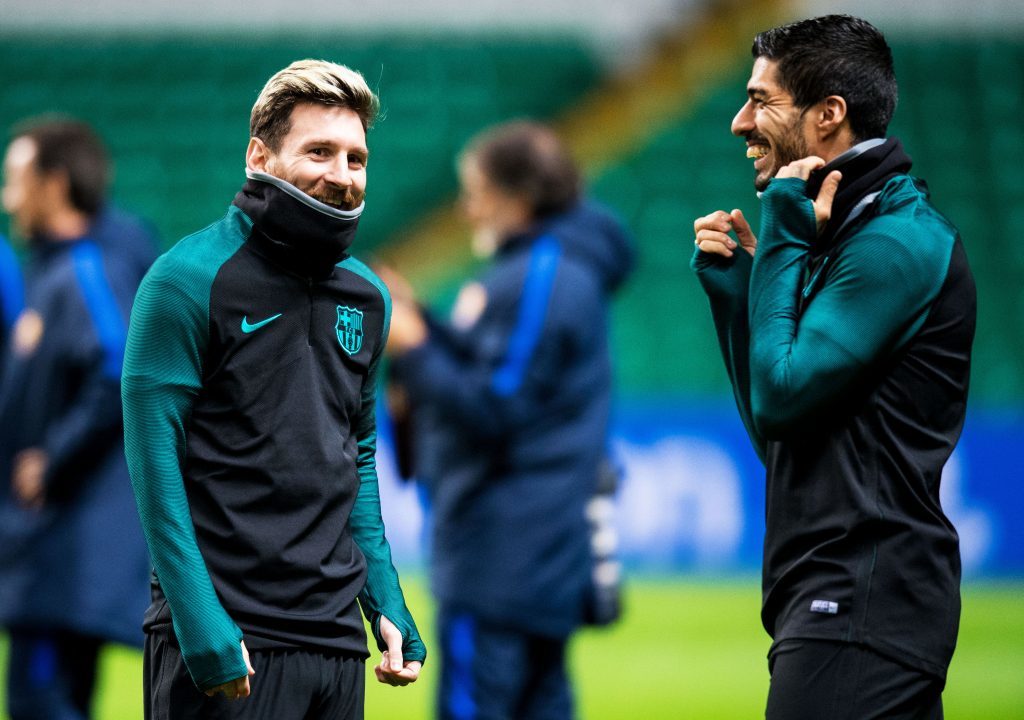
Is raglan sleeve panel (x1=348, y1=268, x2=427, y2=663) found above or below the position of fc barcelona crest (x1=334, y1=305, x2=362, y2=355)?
below

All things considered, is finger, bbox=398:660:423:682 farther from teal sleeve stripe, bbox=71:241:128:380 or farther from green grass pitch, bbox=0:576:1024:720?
green grass pitch, bbox=0:576:1024:720

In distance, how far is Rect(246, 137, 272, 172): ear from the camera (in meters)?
2.70

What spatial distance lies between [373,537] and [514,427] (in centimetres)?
201

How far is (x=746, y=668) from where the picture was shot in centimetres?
752

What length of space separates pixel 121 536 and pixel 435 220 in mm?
9952

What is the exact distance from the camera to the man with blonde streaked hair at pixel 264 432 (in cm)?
251

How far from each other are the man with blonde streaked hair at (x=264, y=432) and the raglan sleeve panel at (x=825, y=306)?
0.75m

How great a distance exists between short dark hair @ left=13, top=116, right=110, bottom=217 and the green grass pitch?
1.79 meters

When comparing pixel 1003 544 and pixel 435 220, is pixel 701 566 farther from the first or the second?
pixel 435 220

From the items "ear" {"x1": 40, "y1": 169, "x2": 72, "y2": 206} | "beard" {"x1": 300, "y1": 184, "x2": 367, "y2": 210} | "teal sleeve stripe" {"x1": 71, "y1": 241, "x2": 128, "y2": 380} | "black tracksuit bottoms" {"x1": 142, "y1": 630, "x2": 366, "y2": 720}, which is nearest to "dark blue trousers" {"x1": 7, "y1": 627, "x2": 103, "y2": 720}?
"teal sleeve stripe" {"x1": 71, "y1": 241, "x2": 128, "y2": 380}

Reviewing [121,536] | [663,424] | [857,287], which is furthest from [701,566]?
[857,287]

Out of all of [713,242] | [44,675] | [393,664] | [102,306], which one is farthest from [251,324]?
[44,675]

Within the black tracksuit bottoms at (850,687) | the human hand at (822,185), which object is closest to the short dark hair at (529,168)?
the human hand at (822,185)

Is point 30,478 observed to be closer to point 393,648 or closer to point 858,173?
point 393,648
